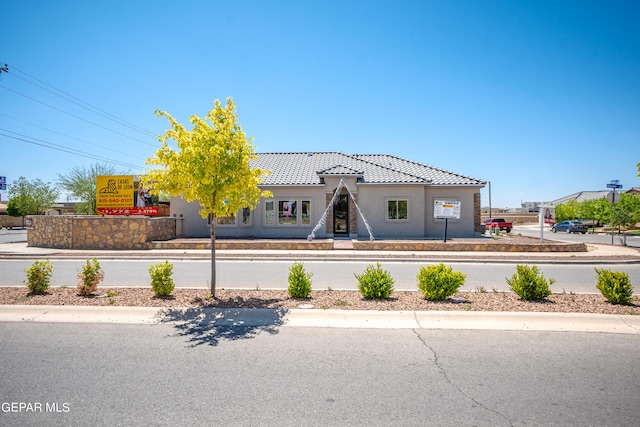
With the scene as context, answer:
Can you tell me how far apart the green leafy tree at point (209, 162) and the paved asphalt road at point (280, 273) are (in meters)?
2.75

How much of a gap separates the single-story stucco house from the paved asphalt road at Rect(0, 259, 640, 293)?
29.0 ft

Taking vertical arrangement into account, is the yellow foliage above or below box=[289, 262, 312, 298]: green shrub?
above

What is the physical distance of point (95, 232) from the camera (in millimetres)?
20703

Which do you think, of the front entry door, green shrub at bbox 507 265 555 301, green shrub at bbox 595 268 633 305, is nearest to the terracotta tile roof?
the front entry door

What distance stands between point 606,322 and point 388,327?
3735mm

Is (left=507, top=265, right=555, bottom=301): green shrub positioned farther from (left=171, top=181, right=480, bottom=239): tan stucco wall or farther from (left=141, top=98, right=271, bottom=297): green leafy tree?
(left=171, top=181, right=480, bottom=239): tan stucco wall

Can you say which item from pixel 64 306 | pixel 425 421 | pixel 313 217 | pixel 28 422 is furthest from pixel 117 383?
pixel 313 217

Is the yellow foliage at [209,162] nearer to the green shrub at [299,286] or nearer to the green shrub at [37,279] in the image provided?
the green shrub at [299,286]

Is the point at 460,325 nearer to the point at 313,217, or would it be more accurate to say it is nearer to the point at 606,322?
the point at 606,322

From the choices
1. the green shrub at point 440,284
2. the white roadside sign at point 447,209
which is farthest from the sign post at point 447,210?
the green shrub at point 440,284

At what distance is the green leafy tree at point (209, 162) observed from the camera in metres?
7.34

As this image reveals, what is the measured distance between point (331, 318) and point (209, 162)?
3818 mm

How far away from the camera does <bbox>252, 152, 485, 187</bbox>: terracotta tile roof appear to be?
2456 centimetres

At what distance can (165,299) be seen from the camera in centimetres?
786
